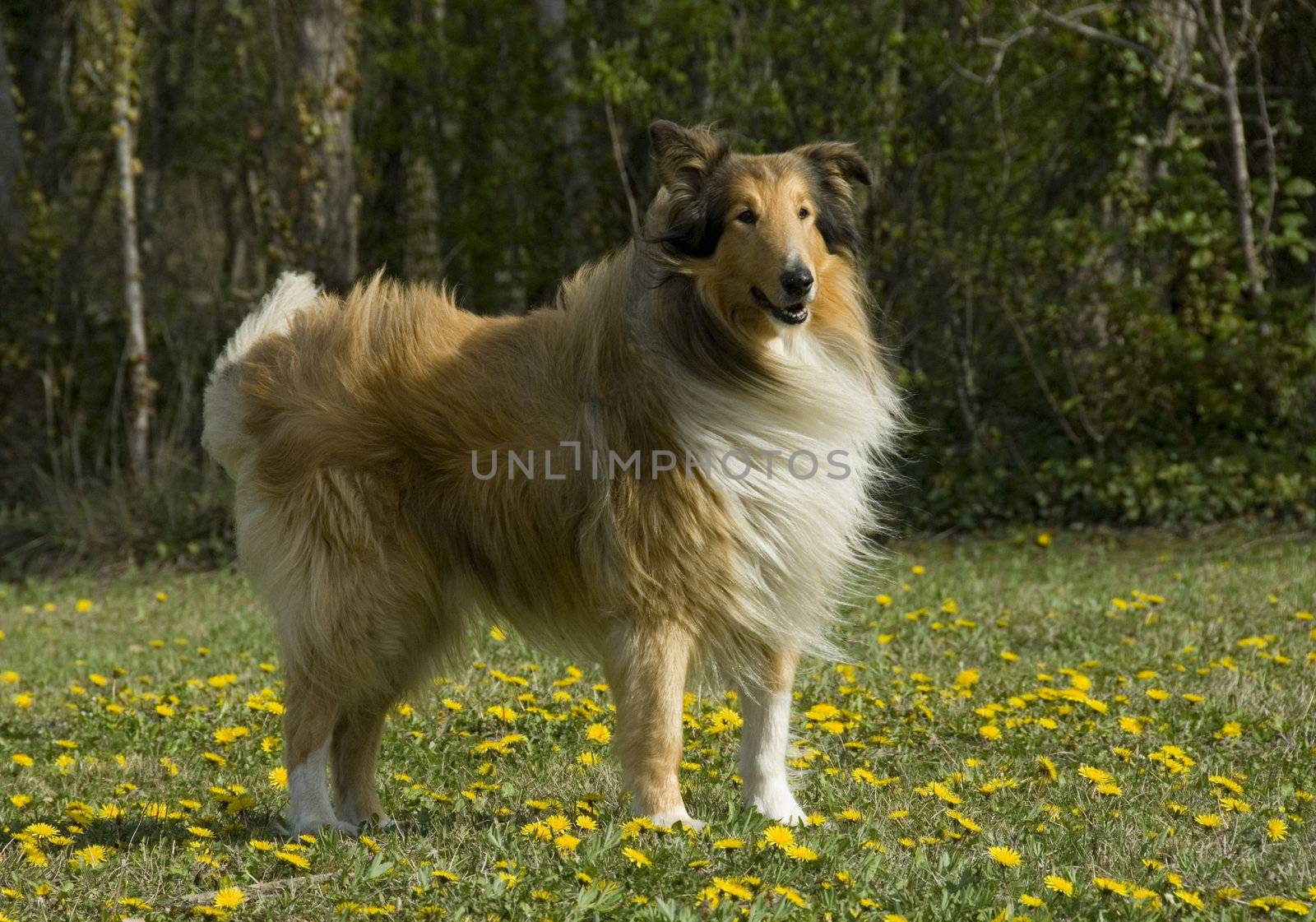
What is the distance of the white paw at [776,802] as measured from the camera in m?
4.33

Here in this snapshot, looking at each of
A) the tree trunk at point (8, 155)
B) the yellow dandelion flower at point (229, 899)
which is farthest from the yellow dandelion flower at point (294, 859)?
the tree trunk at point (8, 155)

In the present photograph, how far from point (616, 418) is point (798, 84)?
686 centimetres

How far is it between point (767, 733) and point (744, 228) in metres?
1.47

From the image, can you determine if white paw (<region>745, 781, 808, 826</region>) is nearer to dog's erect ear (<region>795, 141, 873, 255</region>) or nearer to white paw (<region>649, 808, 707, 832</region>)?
white paw (<region>649, 808, 707, 832</region>)

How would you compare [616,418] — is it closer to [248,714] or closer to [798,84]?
[248,714]

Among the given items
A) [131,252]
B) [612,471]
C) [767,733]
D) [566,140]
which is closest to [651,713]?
[767,733]

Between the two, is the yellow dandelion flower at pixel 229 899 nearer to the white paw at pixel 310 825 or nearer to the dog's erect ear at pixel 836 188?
the white paw at pixel 310 825

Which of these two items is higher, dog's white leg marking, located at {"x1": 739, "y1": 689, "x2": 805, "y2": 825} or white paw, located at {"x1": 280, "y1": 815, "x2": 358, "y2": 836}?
dog's white leg marking, located at {"x1": 739, "y1": 689, "x2": 805, "y2": 825}

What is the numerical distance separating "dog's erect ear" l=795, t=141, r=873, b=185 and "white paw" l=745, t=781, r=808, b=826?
1.84 meters

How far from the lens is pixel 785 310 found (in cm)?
411

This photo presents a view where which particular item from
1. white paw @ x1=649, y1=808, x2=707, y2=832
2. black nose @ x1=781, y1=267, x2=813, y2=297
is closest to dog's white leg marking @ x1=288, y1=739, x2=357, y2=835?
white paw @ x1=649, y1=808, x2=707, y2=832

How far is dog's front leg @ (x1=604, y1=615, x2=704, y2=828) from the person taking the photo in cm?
405

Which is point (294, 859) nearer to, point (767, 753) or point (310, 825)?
point (310, 825)

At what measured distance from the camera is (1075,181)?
11.1m
